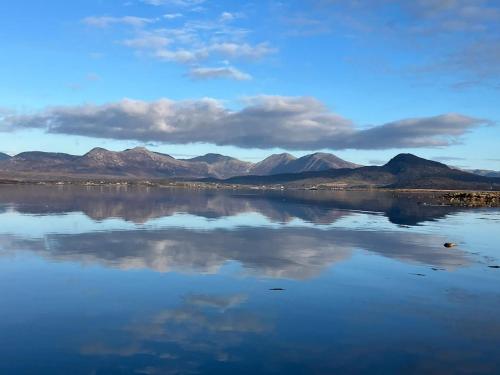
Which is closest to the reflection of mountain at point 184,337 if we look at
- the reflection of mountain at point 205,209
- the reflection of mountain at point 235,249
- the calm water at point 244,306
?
the calm water at point 244,306

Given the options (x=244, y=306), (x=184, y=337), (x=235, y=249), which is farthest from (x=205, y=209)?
(x=184, y=337)

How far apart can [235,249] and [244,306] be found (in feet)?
68.1

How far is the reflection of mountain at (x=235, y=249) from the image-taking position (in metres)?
39.3

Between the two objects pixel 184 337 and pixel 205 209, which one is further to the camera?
pixel 205 209

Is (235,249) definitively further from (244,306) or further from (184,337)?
(184,337)

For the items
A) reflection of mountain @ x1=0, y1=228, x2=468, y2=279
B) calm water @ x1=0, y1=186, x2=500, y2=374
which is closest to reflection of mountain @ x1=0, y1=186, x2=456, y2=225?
reflection of mountain @ x1=0, y1=228, x2=468, y2=279

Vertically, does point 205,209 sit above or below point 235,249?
above

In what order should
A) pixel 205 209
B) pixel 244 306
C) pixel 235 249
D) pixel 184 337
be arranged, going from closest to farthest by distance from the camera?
pixel 184 337 → pixel 244 306 → pixel 235 249 → pixel 205 209

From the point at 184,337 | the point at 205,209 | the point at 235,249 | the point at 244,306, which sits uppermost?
the point at 205,209

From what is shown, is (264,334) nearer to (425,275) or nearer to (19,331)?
(19,331)

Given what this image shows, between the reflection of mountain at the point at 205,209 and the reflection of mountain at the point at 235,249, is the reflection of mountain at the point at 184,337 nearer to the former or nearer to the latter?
the reflection of mountain at the point at 235,249

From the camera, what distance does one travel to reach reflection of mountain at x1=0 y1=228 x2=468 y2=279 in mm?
39281

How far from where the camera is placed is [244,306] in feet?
88.9

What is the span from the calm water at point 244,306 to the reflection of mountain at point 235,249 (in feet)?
0.62
